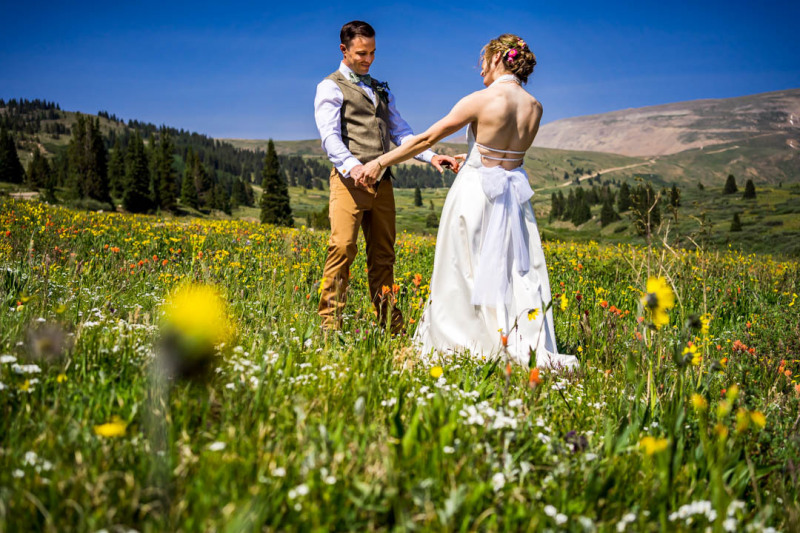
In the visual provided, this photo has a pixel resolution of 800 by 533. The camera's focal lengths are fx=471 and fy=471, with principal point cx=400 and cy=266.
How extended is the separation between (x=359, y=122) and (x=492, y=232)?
196 centimetres

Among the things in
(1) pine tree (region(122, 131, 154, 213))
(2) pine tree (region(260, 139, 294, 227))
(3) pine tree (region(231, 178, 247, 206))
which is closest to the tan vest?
(2) pine tree (region(260, 139, 294, 227))

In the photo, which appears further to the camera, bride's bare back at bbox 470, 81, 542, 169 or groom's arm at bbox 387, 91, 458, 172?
groom's arm at bbox 387, 91, 458, 172

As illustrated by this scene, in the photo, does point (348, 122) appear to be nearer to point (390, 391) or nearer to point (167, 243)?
point (390, 391)

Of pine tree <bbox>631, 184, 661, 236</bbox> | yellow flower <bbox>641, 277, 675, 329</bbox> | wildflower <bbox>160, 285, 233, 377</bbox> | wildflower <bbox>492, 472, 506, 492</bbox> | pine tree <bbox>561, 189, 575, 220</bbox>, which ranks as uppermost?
pine tree <bbox>561, 189, 575, 220</bbox>

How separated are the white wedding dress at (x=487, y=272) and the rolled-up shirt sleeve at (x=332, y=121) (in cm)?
124

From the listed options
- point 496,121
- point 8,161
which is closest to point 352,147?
point 496,121

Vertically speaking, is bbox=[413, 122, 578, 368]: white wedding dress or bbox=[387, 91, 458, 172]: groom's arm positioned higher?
bbox=[387, 91, 458, 172]: groom's arm

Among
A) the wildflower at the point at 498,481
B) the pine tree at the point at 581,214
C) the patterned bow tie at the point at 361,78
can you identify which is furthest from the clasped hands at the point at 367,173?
the pine tree at the point at 581,214

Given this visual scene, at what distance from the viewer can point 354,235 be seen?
210 inches

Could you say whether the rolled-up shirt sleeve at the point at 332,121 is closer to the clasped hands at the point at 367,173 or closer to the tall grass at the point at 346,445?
the clasped hands at the point at 367,173

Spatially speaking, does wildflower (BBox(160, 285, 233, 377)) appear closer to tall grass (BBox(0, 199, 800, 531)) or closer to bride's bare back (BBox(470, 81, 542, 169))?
tall grass (BBox(0, 199, 800, 531))

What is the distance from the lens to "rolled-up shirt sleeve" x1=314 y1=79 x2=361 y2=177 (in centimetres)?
503

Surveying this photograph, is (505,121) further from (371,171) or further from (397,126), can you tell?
(397,126)

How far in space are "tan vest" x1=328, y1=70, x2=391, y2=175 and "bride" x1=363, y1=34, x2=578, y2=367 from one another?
449mm
